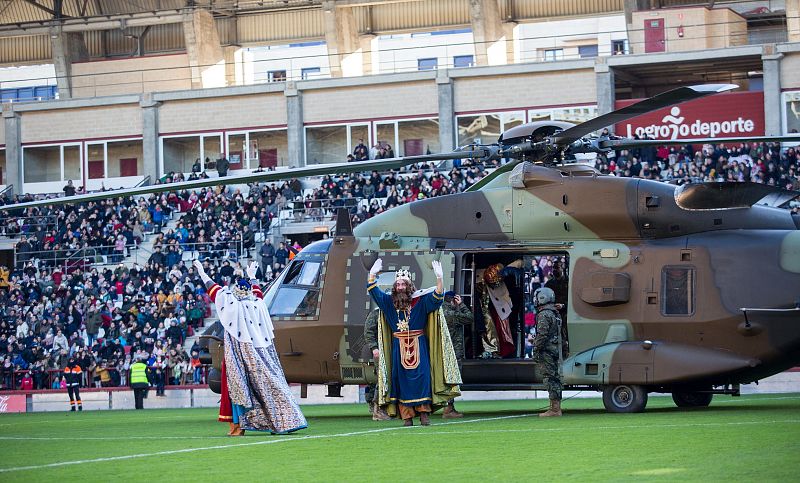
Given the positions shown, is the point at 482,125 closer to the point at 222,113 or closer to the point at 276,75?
the point at 222,113

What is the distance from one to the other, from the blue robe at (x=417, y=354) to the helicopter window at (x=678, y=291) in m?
3.90

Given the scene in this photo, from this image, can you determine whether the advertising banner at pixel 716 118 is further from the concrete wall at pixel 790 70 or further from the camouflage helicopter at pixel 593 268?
the camouflage helicopter at pixel 593 268

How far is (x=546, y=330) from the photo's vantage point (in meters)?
17.0

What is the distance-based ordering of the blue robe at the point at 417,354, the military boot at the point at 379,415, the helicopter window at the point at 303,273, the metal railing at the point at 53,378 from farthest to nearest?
1. the metal railing at the point at 53,378
2. the helicopter window at the point at 303,273
3. the military boot at the point at 379,415
4. the blue robe at the point at 417,354

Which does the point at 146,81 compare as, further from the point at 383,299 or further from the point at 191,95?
the point at 383,299

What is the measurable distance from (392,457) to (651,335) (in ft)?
23.3

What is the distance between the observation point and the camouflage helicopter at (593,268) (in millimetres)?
16969

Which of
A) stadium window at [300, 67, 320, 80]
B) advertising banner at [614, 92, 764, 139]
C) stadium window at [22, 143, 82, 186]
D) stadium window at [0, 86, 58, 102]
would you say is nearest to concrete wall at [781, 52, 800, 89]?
advertising banner at [614, 92, 764, 139]

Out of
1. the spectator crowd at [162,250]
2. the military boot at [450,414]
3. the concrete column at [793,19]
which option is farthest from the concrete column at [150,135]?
the military boot at [450,414]

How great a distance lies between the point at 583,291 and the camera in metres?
17.8

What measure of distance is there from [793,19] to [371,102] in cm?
1607

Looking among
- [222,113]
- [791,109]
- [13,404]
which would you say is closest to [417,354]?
[13,404]

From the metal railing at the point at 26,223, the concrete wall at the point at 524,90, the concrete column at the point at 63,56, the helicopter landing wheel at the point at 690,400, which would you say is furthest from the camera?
the concrete column at the point at 63,56

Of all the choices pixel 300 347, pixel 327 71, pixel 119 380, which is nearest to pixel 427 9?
pixel 327 71
